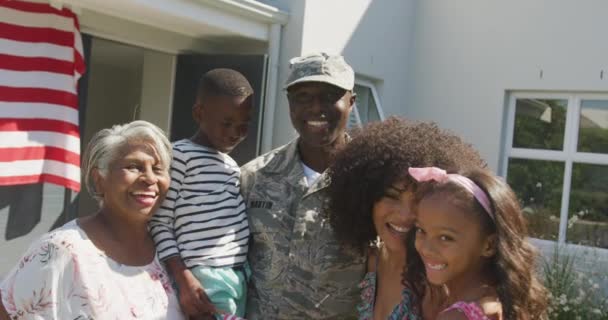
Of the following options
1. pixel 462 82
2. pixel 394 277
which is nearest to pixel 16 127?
pixel 394 277

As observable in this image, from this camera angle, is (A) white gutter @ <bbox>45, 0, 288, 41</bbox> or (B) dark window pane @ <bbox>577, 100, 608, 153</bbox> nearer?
(A) white gutter @ <bbox>45, 0, 288, 41</bbox>

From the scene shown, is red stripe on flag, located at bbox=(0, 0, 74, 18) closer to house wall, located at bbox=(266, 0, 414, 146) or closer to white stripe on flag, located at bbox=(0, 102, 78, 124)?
white stripe on flag, located at bbox=(0, 102, 78, 124)

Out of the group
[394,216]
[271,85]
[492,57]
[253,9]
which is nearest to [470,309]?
[394,216]

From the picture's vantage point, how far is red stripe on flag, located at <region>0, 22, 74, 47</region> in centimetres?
399

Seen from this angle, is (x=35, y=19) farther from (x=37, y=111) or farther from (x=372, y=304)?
(x=372, y=304)

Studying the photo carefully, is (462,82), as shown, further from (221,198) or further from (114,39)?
(221,198)

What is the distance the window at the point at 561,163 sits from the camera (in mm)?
6203

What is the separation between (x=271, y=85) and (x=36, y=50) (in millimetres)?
1942

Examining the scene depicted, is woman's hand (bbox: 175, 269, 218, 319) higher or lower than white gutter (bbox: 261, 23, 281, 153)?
lower

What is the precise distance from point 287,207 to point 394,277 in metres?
0.47

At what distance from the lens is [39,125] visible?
4.14 metres

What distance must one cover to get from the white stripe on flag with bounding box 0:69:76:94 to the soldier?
2318 mm

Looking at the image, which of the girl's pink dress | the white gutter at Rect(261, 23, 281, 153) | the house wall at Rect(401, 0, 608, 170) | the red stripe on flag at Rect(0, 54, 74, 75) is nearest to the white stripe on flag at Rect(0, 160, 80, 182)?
the red stripe on flag at Rect(0, 54, 74, 75)

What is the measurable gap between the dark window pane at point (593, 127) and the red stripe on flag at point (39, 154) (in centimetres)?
480
